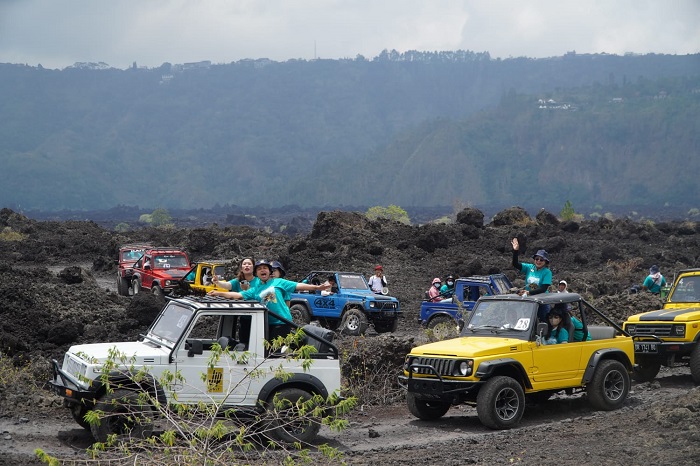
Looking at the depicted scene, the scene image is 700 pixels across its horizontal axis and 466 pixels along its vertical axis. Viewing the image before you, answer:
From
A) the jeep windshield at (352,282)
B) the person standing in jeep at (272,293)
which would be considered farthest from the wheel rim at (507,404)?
the jeep windshield at (352,282)

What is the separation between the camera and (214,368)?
10.6 m

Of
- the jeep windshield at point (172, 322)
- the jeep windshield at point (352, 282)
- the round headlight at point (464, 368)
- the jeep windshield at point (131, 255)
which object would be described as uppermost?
the jeep windshield at point (172, 322)

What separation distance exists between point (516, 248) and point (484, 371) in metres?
4.23

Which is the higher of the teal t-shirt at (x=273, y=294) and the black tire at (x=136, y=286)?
the teal t-shirt at (x=273, y=294)

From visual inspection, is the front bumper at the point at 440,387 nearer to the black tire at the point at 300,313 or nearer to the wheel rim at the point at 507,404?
the wheel rim at the point at 507,404

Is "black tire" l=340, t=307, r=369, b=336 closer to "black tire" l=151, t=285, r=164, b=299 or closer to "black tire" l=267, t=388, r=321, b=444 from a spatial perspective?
"black tire" l=151, t=285, r=164, b=299

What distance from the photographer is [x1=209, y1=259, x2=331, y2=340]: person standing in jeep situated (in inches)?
465

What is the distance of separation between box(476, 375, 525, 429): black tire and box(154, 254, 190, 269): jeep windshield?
64.0 ft

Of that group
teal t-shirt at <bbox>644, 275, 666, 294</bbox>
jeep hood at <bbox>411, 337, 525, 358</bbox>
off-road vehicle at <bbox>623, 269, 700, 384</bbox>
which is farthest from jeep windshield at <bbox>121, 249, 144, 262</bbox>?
jeep hood at <bbox>411, 337, 525, 358</bbox>

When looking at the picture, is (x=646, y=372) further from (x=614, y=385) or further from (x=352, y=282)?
(x=352, y=282)

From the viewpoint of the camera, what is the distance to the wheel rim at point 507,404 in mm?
12391

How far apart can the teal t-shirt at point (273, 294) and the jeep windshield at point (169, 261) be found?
18.3 m

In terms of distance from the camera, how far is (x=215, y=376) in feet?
36.3

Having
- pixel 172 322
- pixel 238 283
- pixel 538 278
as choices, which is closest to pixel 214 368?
pixel 172 322
